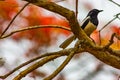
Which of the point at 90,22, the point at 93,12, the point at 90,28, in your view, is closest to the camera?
the point at 90,28

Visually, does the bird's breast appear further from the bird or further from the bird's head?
the bird's head

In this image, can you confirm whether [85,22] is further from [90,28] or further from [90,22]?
[90,28]

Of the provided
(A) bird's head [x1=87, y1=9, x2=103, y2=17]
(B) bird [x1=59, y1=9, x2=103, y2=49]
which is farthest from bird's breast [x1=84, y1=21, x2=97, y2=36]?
(A) bird's head [x1=87, y1=9, x2=103, y2=17]

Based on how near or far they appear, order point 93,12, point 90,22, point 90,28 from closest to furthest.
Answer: point 90,28 → point 90,22 → point 93,12

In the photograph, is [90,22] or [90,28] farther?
[90,22]

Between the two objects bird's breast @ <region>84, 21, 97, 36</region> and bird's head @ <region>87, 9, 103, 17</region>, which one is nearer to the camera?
bird's breast @ <region>84, 21, 97, 36</region>

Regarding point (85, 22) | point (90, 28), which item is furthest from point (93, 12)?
point (90, 28)

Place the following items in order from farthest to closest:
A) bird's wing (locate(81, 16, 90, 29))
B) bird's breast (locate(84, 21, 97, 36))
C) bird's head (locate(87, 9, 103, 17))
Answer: bird's head (locate(87, 9, 103, 17)), bird's wing (locate(81, 16, 90, 29)), bird's breast (locate(84, 21, 97, 36))

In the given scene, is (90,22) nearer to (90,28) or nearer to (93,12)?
(90,28)

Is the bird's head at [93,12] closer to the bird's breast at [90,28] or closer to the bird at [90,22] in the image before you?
the bird at [90,22]

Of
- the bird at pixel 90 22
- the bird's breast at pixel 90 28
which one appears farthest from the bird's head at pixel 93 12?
the bird's breast at pixel 90 28

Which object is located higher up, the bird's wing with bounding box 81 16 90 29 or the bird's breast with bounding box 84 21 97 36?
the bird's breast with bounding box 84 21 97 36

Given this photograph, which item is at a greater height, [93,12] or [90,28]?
[90,28]

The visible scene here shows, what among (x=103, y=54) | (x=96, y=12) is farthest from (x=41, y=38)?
(x=103, y=54)
